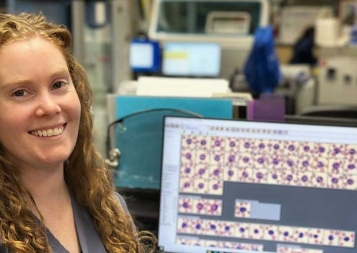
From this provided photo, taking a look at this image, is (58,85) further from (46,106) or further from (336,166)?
(336,166)

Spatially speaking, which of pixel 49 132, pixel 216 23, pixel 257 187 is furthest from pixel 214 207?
pixel 216 23

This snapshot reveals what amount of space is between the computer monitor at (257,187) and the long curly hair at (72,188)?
0.47ft

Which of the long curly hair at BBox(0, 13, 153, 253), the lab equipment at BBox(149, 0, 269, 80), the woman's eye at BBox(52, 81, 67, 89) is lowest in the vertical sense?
the long curly hair at BBox(0, 13, 153, 253)

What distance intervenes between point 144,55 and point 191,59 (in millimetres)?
371

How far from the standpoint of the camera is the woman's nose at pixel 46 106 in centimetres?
86

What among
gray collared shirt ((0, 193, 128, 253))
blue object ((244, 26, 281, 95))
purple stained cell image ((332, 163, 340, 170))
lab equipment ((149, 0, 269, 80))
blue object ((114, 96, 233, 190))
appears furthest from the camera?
lab equipment ((149, 0, 269, 80))

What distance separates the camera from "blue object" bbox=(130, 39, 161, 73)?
146 inches

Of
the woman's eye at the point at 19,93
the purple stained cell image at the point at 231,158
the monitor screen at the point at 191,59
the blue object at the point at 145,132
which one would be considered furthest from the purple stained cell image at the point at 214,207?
the monitor screen at the point at 191,59

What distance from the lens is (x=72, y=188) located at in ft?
3.40

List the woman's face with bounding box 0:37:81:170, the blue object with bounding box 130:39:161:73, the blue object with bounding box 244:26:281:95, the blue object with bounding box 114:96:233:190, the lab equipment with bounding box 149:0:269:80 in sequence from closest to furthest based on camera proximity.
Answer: the woman's face with bounding box 0:37:81:170
the blue object with bounding box 114:96:233:190
the blue object with bounding box 244:26:281:95
the blue object with bounding box 130:39:161:73
the lab equipment with bounding box 149:0:269:80

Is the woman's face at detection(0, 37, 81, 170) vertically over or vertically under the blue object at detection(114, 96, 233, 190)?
over

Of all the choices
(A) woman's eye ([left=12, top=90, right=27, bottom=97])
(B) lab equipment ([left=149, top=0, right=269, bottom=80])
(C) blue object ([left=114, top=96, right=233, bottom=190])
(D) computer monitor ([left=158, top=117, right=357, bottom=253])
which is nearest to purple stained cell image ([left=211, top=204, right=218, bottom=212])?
(D) computer monitor ([left=158, top=117, right=357, bottom=253])

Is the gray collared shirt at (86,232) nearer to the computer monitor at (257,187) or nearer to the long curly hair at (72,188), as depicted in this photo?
the long curly hair at (72,188)

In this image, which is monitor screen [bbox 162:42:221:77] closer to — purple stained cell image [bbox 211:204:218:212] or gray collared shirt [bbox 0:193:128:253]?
purple stained cell image [bbox 211:204:218:212]
